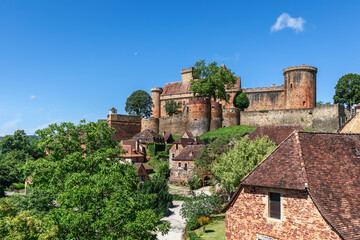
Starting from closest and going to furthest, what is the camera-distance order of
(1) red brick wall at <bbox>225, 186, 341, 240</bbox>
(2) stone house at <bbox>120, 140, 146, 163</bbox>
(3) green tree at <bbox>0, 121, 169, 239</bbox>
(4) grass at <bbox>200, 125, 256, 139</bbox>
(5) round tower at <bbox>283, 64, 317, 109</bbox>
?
(1) red brick wall at <bbox>225, 186, 341, 240</bbox> < (3) green tree at <bbox>0, 121, 169, 239</bbox> < (2) stone house at <bbox>120, 140, 146, 163</bbox> < (4) grass at <bbox>200, 125, 256, 139</bbox> < (5) round tower at <bbox>283, 64, 317, 109</bbox>

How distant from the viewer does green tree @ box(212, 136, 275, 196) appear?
2575 cm

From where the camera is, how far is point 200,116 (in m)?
64.3

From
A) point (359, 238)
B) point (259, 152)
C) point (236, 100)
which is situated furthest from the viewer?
point (236, 100)

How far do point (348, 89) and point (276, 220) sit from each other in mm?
61889

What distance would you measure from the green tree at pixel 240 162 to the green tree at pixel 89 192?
1105 cm

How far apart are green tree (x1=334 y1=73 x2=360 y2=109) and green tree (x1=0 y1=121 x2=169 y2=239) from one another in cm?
5917

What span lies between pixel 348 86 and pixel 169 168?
144 ft

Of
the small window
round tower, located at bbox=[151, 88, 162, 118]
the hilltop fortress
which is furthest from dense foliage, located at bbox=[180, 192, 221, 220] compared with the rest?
round tower, located at bbox=[151, 88, 162, 118]

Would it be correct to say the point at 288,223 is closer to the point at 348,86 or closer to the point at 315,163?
the point at 315,163

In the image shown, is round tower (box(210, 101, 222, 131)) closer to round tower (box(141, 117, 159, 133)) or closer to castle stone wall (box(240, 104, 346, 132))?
castle stone wall (box(240, 104, 346, 132))

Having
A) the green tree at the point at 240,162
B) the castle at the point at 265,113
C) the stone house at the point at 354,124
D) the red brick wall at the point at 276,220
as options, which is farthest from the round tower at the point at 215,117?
the red brick wall at the point at 276,220

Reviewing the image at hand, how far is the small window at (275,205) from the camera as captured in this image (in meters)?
11.7

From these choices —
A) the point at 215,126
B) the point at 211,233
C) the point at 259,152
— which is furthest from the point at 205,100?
the point at 211,233

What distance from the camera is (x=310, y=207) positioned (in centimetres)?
1077
